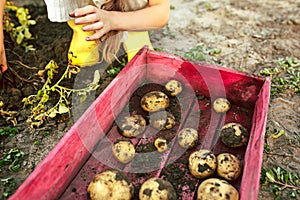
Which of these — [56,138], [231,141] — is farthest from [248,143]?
[56,138]

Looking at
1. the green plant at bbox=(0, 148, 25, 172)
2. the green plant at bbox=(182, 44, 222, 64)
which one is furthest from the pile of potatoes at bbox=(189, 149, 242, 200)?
the green plant at bbox=(182, 44, 222, 64)

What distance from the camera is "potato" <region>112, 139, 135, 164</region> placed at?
5.55 ft

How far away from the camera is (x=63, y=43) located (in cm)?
259

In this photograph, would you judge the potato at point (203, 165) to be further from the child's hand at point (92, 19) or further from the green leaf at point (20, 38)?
the green leaf at point (20, 38)

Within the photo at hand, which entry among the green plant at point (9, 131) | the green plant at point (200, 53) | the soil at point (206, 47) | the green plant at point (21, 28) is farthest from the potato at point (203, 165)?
the green plant at point (21, 28)

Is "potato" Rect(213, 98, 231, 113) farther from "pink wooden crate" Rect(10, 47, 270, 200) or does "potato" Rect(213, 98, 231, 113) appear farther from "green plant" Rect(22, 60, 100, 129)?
"green plant" Rect(22, 60, 100, 129)

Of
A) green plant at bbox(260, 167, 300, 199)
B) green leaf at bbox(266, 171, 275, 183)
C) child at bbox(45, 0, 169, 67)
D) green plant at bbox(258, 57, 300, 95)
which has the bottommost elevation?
green plant at bbox(260, 167, 300, 199)

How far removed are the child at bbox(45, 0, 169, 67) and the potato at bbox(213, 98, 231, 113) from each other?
656 millimetres

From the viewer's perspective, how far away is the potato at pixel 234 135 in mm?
1789

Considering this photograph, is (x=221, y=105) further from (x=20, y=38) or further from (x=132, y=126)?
(x=20, y=38)

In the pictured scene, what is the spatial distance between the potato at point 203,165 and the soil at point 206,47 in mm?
110

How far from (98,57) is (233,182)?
132 cm

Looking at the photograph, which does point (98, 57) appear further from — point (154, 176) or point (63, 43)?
point (154, 176)

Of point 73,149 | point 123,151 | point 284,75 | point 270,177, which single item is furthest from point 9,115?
point 284,75
